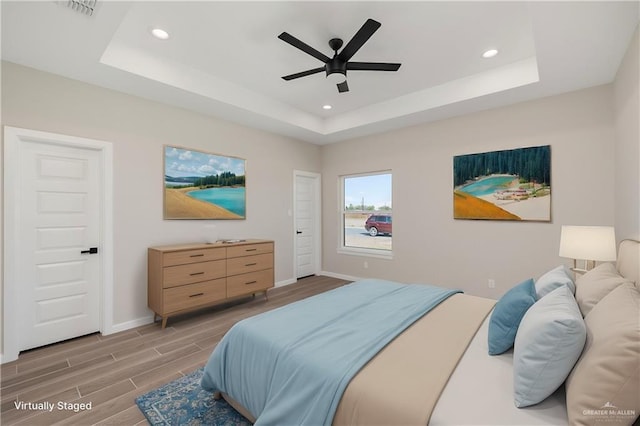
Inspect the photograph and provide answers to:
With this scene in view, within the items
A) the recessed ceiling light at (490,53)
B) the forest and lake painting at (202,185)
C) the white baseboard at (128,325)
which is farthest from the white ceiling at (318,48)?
the white baseboard at (128,325)

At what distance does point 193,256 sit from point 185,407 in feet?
5.75

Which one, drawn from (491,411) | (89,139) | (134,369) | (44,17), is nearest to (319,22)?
(44,17)

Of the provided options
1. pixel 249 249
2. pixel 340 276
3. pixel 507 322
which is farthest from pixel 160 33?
pixel 340 276

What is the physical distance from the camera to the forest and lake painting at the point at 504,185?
3.35 metres

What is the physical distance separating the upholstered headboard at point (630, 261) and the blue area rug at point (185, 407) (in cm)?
237

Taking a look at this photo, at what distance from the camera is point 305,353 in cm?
139

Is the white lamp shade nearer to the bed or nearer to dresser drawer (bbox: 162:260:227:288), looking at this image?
the bed

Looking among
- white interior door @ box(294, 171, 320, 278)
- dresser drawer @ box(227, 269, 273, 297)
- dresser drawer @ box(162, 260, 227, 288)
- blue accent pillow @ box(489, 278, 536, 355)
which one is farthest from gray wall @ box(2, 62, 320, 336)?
blue accent pillow @ box(489, 278, 536, 355)

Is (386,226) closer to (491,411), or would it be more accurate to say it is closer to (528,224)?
(528,224)

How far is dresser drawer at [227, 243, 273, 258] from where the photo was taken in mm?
3707

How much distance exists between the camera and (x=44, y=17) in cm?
202

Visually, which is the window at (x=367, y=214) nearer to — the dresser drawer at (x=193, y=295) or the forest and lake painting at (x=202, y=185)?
the forest and lake painting at (x=202, y=185)

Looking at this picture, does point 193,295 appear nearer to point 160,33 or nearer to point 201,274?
point 201,274

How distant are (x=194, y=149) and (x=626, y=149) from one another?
4549 mm
